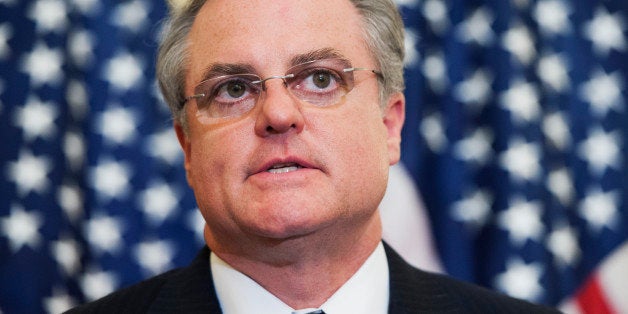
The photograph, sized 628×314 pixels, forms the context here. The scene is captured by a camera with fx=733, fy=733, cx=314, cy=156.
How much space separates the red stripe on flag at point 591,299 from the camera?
3193 millimetres

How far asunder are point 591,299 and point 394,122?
1458 millimetres

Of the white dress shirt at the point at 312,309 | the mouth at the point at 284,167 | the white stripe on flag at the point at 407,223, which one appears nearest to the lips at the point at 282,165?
the mouth at the point at 284,167

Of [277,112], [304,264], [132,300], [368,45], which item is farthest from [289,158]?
[132,300]

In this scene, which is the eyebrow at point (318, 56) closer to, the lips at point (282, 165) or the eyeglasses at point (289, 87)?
the eyeglasses at point (289, 87)

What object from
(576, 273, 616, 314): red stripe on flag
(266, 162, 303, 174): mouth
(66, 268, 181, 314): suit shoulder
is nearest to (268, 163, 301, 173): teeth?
(266, 162, 303, 174): mouth

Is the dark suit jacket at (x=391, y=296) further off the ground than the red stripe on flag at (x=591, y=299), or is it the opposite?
the dark suit jacket at (x=391, y=296)

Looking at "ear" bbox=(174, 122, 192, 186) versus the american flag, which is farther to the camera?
the american flag

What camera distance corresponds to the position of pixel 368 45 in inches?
87.0

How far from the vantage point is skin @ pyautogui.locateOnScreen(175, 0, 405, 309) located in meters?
1.92

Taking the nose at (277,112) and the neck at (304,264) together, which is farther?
the neck at (304,264)

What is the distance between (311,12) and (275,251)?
2.23 ft

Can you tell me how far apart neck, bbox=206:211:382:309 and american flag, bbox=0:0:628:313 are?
114cm

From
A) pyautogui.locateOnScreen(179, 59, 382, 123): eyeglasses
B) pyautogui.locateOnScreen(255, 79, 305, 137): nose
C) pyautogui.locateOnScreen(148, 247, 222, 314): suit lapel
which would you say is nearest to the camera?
pyautogui.locateOnScreen(255, 79, 305, 137): nose

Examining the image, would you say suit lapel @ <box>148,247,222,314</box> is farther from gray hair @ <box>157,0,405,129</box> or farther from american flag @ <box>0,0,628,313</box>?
american flag @ <box>0,0,628,313</box>
